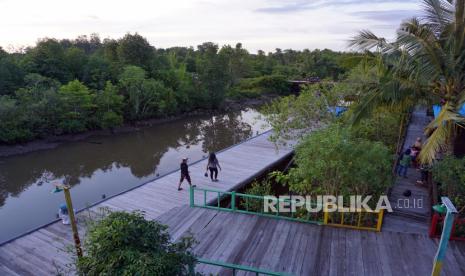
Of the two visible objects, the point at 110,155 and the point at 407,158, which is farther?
the point at 110,155

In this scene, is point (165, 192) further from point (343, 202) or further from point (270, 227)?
point (343, 202)

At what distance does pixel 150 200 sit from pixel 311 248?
5.45m

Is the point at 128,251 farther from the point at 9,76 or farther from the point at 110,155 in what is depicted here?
the point at 9,76

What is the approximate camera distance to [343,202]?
313 inches

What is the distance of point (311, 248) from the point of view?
6.85 meters

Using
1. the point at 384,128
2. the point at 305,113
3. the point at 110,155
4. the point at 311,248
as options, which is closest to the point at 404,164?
the point at 384,128

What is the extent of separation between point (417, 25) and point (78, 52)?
96.1 feet

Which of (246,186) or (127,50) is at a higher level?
(127,50)

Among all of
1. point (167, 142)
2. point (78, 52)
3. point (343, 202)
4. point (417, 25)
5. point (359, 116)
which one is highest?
point (78, 52)

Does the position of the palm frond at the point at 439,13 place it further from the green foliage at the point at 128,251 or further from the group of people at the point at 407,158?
the green foliage at the point at 128,251

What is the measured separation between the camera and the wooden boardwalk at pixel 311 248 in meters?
6.16

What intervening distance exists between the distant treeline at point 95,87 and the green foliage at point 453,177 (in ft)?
14.3

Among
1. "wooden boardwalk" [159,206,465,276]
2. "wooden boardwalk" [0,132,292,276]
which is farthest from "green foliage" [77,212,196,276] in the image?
"wooden boardwalk" [159,206,465,276]

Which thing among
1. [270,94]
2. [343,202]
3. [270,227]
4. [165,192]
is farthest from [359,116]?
[270,94]
